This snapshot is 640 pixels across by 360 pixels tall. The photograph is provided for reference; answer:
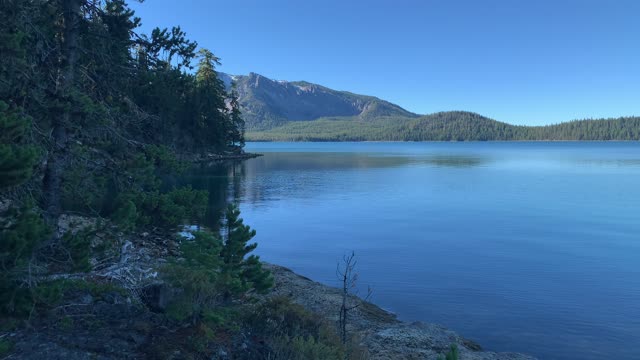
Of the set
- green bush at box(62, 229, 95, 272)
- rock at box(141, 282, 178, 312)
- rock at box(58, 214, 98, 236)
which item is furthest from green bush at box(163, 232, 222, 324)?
rock at box(58, 214, 98, 236)

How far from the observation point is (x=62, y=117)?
40.1 ft

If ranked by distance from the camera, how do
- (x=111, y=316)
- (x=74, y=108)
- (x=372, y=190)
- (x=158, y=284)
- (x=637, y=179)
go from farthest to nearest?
(x=637, y=179) < (x=372, y=190) < (x=74, y=108) < (x=158, y=284) < (x=111, y=316)

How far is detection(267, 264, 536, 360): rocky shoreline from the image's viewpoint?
15.2 meters

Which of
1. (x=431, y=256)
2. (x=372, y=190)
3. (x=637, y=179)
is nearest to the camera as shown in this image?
(x=431, y=256)

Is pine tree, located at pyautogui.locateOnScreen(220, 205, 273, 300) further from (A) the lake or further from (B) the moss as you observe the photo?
(A) the lake

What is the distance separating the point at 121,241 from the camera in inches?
485

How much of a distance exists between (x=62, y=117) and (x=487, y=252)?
91.1ft

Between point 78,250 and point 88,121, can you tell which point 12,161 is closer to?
point 78,250

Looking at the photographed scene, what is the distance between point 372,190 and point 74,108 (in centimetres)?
5662

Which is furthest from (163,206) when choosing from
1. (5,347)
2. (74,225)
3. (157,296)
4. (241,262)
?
(5,347)

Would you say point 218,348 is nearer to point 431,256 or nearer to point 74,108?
point 74,108

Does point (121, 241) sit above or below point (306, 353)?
above

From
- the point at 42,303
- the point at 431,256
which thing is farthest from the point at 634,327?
the point at 42,303

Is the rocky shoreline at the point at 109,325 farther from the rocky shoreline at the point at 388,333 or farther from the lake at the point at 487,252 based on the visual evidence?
the lake at the point at 487,252
